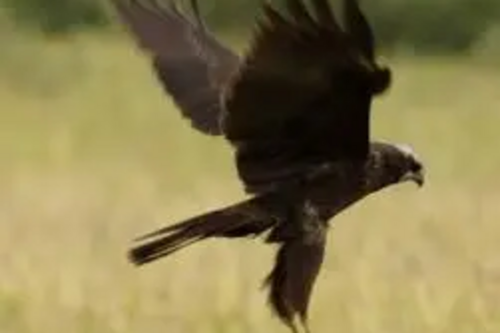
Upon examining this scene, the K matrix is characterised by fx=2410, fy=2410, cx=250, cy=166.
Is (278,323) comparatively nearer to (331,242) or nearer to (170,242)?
(170,242)

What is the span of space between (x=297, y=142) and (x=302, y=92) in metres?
0.30

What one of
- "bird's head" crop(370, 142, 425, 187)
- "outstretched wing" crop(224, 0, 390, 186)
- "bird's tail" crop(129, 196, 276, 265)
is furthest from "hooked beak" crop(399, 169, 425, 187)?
"bird's tail" crop(129, 196, 276, 265)

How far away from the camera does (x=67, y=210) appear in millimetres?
10570

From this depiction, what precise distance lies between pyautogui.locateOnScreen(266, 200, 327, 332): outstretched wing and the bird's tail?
7cm

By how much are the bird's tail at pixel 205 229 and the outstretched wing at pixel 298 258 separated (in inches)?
2.7

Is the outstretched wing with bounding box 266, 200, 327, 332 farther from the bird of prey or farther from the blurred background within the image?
the blurred background

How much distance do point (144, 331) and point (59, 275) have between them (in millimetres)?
1069

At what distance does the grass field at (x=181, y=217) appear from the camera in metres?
7.86

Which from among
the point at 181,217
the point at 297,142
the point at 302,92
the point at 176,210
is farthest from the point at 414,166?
the point at 176,210

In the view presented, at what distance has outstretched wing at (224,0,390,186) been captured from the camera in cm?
629

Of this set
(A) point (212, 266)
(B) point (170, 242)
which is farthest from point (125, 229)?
(B) point (170, 242)

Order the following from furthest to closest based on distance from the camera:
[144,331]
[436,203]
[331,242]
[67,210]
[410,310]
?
[436,203] → [67,210] → [331,242] → [410,310] → [144,331]

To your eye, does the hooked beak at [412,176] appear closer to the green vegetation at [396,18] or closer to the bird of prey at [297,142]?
the bird of prey at [297,142]

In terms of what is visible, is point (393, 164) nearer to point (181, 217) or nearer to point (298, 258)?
point (298, 258)
